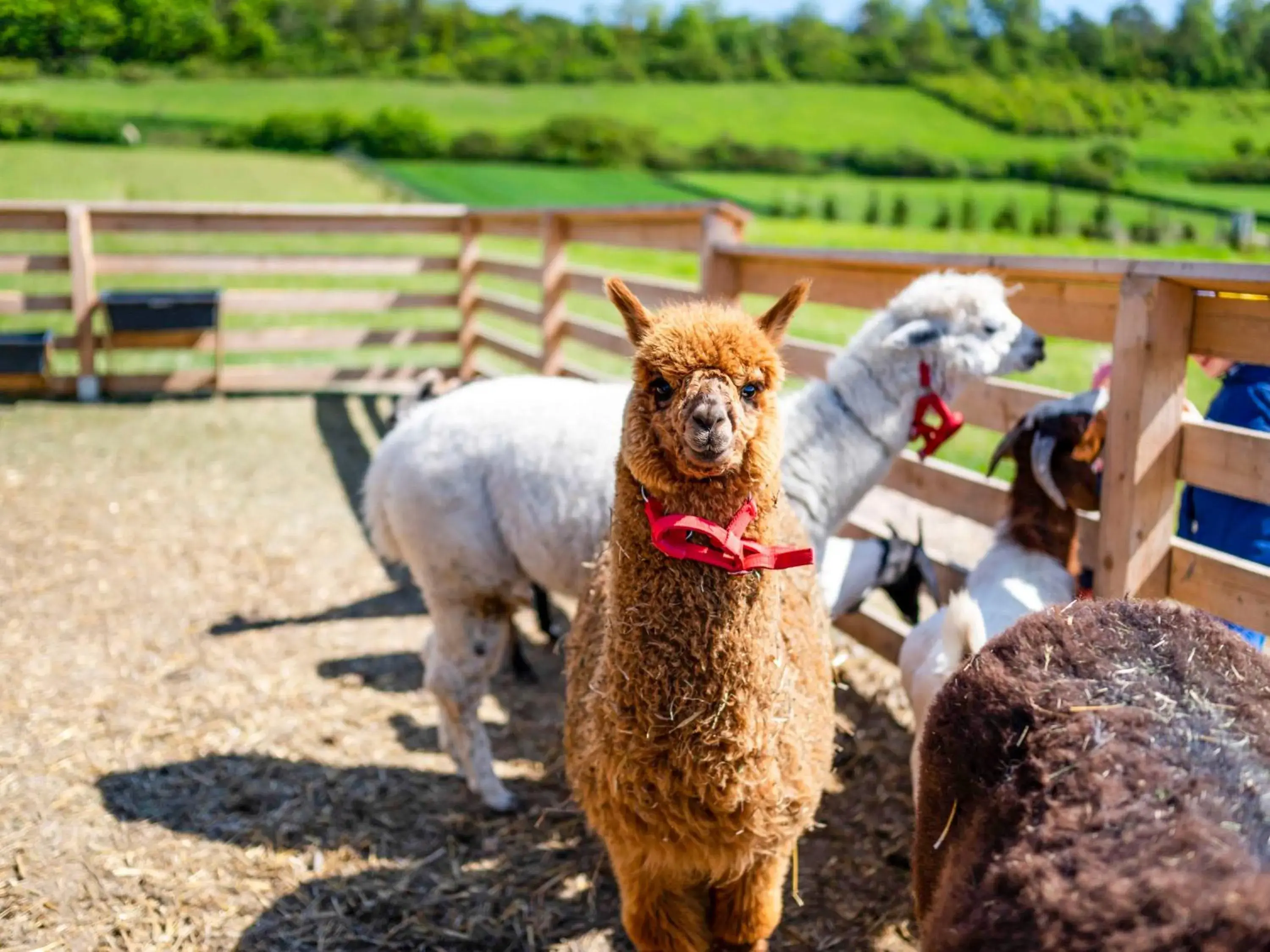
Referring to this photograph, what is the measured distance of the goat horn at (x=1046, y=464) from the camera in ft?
10.4

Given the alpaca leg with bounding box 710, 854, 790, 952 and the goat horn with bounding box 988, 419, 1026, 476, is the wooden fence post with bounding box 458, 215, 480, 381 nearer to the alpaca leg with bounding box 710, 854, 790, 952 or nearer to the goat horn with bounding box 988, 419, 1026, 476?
the goat horn with bounding box 988, 419, 1026, 476

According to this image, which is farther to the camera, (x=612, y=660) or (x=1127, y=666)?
(x=612, y=660)

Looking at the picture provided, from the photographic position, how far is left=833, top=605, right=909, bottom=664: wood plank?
4.14 m

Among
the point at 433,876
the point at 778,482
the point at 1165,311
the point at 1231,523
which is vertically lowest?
the point at 433,876

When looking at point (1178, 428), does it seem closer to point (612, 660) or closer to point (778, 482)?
point (778, 482)

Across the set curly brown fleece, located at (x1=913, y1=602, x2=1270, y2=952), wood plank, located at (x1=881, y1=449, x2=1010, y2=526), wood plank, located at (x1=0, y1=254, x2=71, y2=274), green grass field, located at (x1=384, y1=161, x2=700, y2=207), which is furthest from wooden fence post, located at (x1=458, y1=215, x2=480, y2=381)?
curly brown fleece, located at (x1=913, y1=602, x2=1270, y2=952)

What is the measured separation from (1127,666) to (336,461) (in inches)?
275

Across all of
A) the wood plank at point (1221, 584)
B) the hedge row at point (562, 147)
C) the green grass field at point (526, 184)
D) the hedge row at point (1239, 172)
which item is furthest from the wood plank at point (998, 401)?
the hedge row at point (1239, 172)

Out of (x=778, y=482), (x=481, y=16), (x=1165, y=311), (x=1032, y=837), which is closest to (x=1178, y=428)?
(x=1165, y=311)

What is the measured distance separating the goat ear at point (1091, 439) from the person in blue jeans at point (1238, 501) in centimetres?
33

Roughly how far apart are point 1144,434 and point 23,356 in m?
8.95

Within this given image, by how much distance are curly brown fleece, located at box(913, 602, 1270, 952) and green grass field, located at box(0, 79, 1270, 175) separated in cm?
1017

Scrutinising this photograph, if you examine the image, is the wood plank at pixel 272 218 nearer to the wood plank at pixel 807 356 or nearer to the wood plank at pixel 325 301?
the wood plank at pixel 325 301

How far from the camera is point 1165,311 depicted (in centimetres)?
276
